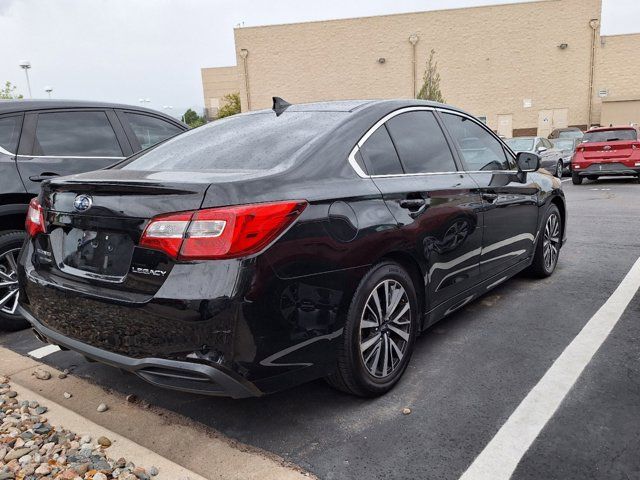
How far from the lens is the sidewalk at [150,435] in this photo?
2400mm

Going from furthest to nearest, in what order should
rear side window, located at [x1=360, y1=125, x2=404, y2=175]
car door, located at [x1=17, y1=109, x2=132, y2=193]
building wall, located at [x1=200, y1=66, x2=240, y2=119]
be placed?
1. building wall, located at [x1=200, y1=66, x2=240, y2=119]
2. car door, located at [x1=17, y1=109, x2=132, y2=193]
3. rear side window, located at [x1=360, y1=125, x2=404, y2=175]

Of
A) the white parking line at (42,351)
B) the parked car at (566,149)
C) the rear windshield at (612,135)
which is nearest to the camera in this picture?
the white parking line at (42,351)

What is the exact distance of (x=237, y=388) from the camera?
2.30 metres

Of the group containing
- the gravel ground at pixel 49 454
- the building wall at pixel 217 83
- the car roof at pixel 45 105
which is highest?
the building wall at pixel 217 83

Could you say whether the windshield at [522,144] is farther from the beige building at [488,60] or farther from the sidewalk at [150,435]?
the beige building at [488,60]

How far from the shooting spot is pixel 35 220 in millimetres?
2994

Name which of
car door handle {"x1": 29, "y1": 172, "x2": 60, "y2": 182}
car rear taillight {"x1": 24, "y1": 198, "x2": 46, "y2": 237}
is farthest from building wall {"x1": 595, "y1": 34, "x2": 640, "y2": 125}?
car rear taillight {"x1": 24, "y1": 198, "x2": 46, "y2": 237}

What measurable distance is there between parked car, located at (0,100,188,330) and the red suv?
12482mm

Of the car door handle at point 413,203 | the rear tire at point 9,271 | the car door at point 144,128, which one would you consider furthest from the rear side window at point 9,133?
the car door handle at point 413,203

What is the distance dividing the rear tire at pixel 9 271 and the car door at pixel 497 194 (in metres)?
3.24

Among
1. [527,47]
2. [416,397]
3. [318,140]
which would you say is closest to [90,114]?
[318,140]

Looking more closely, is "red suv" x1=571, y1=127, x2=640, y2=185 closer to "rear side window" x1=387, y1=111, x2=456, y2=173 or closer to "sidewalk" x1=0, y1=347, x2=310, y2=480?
"rear side window" x1=387, y1=111, x2=456, y2=173

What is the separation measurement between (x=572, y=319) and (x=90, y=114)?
4.28 metres

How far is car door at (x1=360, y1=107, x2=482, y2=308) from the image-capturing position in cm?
307
